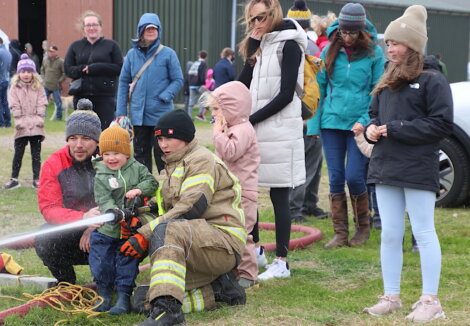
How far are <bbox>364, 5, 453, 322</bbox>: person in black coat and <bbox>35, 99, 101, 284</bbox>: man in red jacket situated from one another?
1902mm

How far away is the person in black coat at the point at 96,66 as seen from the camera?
1061 centimetres

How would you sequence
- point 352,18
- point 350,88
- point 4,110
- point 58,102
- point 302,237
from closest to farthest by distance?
point 352,18, point 350,88, point 302,237, point 4,110, point 58,102

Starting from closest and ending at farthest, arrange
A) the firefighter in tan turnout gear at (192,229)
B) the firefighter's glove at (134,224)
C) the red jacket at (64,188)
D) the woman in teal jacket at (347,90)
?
1. the firefighter in tan turnout gear at (192,229)
2. the firefighter's glove at (134,224)
3. the red jacket at (64,188)
4. the woman in teal jacket at (347,90)

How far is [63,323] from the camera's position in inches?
207

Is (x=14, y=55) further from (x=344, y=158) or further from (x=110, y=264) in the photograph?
(x=110, y=264)

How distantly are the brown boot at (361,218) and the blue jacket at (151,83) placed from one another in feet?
8.21

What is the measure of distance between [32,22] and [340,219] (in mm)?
28865

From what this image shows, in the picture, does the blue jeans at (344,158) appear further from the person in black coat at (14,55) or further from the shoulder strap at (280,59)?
the person in black coat at (14,55)

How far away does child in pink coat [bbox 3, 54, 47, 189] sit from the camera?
11.5m

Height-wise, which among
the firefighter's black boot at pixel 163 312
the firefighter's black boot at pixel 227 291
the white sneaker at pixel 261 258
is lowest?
the white sneaker at pixel 261 258

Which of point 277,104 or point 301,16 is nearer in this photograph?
point 277,104

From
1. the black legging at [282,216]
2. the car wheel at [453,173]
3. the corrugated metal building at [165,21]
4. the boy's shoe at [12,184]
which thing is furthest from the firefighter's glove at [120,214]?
the corrugated metal building at [165,21]

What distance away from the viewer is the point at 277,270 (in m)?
6.57

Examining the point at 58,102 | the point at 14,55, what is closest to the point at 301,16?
the point at 58,102
